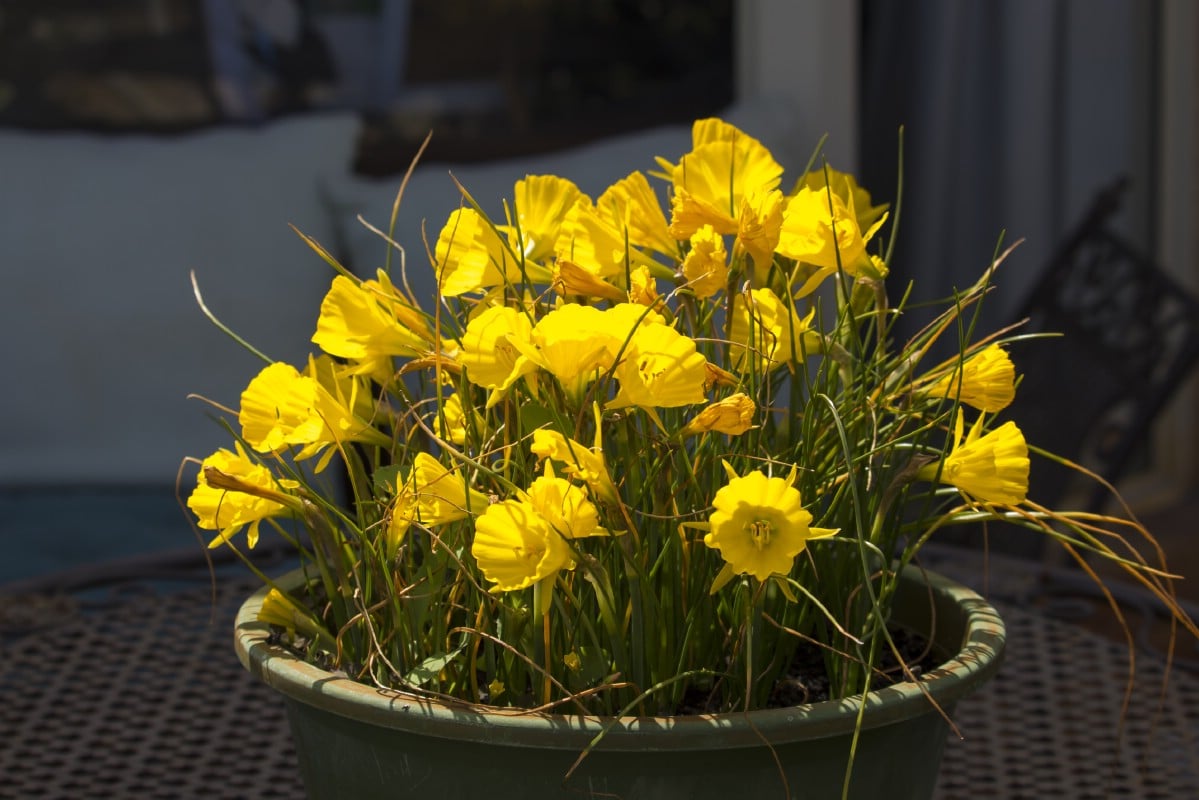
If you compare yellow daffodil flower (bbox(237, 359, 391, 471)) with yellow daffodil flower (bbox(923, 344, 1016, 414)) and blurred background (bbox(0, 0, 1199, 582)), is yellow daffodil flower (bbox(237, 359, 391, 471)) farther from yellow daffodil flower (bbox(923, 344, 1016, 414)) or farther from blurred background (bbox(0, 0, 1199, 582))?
blurred background (bbox(0, 0, 1199, 582))

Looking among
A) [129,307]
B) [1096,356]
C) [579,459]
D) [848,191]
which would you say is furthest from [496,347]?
[129,307]

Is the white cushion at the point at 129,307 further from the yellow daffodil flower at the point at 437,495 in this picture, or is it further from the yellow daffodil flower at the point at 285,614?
the yellow daffodil flower at the point at 437,495

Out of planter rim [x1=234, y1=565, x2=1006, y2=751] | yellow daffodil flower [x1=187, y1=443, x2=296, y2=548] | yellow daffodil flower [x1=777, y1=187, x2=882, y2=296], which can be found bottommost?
planter rim [x1=234, y1=565, x2=1006, y2=751]

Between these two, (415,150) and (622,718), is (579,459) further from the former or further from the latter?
(415,150)

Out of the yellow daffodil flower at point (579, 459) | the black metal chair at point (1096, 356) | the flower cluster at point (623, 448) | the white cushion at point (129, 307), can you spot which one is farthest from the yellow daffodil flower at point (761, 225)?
the white cushion at point (129, 307)

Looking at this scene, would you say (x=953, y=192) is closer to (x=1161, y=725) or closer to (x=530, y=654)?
(x=1161, y=725)

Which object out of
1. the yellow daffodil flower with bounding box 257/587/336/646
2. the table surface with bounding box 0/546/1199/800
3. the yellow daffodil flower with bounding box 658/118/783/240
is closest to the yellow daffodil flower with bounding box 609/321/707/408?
the yellow daffodil flower with bounding box 658/118/783/240
